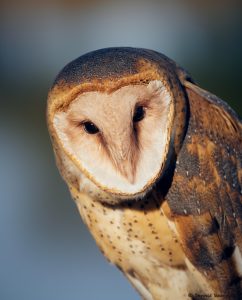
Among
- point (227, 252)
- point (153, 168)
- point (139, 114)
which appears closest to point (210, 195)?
point (227, 252)

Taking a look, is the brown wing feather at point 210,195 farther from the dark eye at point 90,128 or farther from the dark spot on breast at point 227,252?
the dark eye at point 90,128

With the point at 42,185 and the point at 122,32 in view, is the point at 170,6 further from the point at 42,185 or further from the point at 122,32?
the point at 42,185

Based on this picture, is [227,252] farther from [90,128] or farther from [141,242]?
[90,128]

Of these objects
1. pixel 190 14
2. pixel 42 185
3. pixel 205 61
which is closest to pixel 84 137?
pixel 42 185

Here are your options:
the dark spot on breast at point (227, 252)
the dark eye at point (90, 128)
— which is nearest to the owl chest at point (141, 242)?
the dark spot on breast at point (227, 252)

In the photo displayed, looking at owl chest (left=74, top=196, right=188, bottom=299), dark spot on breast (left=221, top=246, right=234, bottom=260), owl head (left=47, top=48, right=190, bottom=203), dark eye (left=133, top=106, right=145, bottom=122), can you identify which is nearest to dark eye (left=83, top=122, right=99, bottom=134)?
owl head (left=47, top=48, right=190, bottom=203)

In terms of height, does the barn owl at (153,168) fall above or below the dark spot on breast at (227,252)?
above
